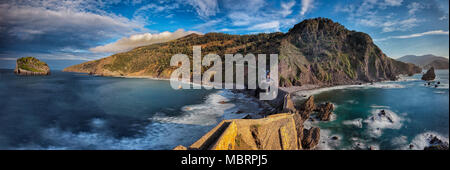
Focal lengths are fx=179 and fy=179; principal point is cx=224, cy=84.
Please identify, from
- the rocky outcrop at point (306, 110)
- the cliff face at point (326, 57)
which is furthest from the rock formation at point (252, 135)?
the cliff face at point (326, 57)

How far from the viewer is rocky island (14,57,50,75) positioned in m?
79.8

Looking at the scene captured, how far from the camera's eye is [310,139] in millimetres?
15484

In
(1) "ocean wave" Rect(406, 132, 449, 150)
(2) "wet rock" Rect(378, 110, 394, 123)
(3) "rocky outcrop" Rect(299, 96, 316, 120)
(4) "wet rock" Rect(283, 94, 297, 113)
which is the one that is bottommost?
(1) "ocean wave" Rect(406, 132, 449, 150)

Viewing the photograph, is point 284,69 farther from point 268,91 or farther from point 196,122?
point 196,122

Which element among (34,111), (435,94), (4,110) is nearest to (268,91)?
(435,94)

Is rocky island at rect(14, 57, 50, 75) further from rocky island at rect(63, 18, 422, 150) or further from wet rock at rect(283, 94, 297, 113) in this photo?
wet rock at rect(283, 94, 297, 113)

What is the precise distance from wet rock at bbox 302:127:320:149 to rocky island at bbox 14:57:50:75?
117 metres

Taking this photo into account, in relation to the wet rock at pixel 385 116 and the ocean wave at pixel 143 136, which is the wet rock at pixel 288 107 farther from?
the wet rock at pixel 385 116

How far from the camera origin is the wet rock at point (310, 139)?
1519 cm

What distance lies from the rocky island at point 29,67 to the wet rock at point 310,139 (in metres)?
117

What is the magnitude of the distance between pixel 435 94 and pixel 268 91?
84.4 feet

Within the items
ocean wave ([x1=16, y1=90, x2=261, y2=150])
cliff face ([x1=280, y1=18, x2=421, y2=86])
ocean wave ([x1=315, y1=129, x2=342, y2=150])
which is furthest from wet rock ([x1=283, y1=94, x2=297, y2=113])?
cliff face ([x1=280, y1=18, x2=421, y2=86])
